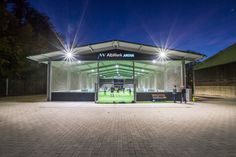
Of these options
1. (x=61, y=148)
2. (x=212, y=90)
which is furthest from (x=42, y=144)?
(x=212, y=90)

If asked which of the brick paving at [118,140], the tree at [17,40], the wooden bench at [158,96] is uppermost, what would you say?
the tree at [17,40]

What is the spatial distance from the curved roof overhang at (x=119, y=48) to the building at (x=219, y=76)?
834 centimetres

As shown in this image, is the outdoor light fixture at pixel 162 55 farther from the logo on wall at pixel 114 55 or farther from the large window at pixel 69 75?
the large window at pixel 69 75

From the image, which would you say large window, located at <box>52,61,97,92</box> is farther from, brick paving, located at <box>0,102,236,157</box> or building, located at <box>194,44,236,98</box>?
building, located at <box>194,44,236,98</box>

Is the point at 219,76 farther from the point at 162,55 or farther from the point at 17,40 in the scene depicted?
the point at 17,40

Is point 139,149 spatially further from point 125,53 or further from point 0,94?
point 0,94

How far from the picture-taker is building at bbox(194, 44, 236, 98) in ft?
68.1

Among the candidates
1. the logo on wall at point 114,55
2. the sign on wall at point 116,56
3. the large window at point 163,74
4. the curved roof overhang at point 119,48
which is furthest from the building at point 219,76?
the logo on wall at point 114,55

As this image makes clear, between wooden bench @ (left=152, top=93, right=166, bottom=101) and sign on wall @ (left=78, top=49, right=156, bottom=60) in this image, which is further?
wooden bench @ (left=152, top=93, right=166, bottom=101)

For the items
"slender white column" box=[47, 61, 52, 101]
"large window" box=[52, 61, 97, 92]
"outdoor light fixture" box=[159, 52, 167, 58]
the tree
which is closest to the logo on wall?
"large window" box=[52, 61, 97, 92]

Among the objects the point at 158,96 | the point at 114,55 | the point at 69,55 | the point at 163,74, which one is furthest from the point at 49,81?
the point at 163,74

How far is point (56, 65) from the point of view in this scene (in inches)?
658

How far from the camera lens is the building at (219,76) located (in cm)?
2077

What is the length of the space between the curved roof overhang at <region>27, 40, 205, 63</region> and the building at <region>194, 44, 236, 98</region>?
8335 mm
